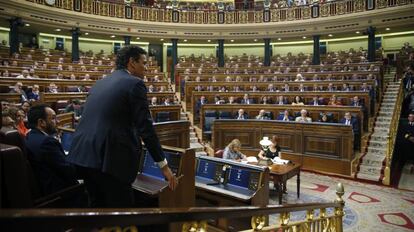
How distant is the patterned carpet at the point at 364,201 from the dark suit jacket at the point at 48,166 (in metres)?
3.07

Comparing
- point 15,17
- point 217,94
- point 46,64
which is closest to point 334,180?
point 217,94

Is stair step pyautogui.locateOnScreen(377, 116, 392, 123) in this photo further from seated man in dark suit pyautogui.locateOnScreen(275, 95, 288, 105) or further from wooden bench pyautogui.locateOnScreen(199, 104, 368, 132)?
seated man in dark suit pyautogui.locateOnScreen(275, 95, 288, 105)

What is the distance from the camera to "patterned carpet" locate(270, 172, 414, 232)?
14.6 ft

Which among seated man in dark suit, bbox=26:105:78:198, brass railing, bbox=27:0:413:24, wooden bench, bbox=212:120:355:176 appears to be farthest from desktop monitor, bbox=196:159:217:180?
brass railing, bbox=27:0:413:24

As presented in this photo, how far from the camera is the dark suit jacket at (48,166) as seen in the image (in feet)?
6.72

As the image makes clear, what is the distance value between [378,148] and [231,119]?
3492 mm

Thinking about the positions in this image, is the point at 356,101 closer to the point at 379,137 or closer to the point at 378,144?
the point at 379,137

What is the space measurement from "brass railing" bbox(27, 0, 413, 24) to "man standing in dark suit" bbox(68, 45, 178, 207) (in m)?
12.6

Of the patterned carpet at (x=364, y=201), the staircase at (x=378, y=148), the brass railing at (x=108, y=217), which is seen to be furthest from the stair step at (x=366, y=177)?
the brass railing at (x=108, y=217)

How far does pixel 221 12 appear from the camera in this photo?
53.0 feet

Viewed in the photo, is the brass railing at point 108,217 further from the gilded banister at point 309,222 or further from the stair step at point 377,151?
the stair step at point 377,151

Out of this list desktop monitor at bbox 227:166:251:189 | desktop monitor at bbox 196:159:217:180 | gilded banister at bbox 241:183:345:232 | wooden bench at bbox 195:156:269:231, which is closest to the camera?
gilded banister at bbox 241:183:345:232

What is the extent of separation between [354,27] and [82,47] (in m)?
14.2

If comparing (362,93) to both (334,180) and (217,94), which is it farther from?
(217,94)
